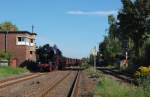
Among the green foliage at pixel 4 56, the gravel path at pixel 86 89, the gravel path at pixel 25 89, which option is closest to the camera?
the gravel path at pixel 25 89

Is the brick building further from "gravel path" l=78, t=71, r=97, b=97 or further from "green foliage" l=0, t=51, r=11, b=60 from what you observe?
"gravel path" l=78, t=71, r=97, b=97

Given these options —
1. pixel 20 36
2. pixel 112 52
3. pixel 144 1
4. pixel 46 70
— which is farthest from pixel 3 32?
pixel 112 52

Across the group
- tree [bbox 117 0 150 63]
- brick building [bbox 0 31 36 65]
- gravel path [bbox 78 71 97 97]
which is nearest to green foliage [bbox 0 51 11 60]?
brick building [bbox 0 31 36 65]

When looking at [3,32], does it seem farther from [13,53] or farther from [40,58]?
[40,58]

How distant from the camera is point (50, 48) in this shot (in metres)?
71.4

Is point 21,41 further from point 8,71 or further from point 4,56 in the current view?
point 8,71

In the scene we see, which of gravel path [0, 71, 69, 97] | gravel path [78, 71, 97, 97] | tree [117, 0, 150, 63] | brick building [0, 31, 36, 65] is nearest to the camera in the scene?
gravel path [0, 71, 69, 97]

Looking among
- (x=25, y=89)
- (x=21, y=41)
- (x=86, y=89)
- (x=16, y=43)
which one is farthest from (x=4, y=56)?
(x=86, y=89)

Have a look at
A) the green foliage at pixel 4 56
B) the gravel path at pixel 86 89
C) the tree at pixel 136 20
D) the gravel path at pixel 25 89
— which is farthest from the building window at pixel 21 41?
the gravel path at pixel 25 89

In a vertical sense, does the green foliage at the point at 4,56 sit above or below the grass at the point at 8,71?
above

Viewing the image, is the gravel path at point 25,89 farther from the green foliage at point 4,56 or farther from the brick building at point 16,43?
the brick building at point 16,43

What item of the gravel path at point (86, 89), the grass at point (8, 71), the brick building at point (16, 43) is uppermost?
the brick building at point (16, 43)

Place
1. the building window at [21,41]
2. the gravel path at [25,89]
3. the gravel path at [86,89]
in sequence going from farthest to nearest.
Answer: the building window at [21,41]
the gravel path at [86,89]
the gravel path at [25,89]

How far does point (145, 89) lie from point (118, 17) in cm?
6137
